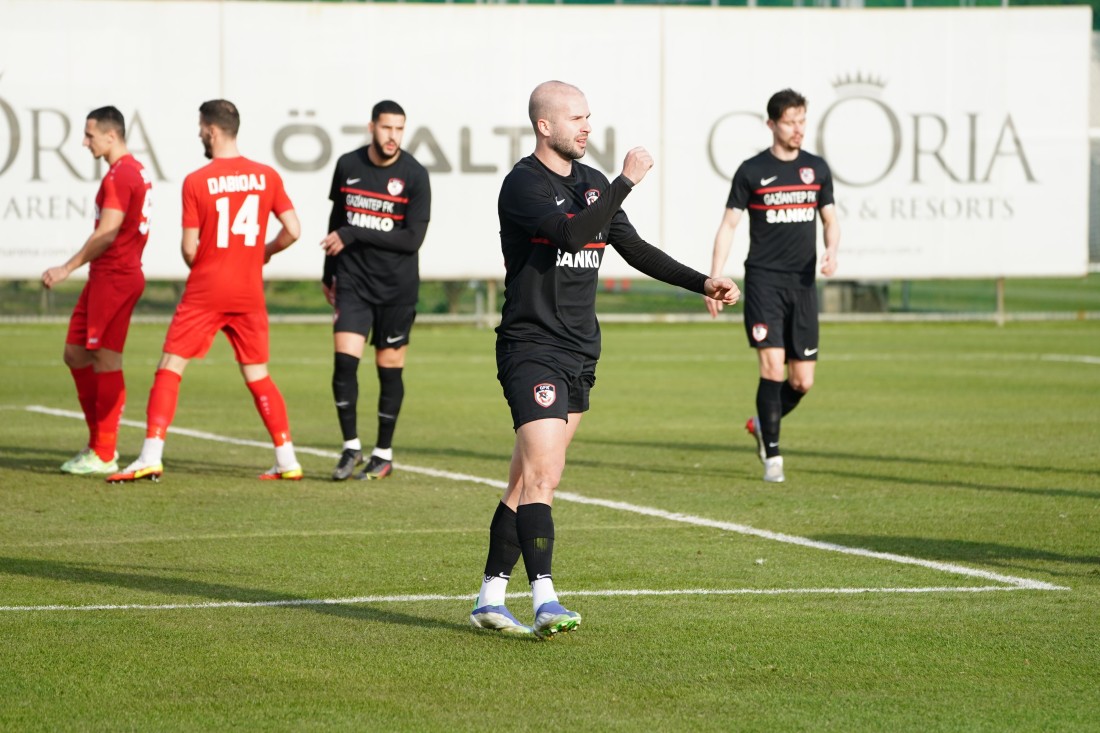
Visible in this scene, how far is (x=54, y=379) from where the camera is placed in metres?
18.5

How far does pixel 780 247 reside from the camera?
11266 mm

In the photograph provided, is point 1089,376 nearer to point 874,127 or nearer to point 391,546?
point 874,127

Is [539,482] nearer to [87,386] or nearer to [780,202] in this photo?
[780,202]

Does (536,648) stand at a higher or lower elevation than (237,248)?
lower

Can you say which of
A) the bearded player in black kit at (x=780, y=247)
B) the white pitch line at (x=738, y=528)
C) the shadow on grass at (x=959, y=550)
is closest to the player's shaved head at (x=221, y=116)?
the white pitch line at (x=738, y=528)

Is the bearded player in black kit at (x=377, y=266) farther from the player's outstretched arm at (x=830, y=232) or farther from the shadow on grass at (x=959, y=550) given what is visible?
the shadow on grass at (x=959, y=550)

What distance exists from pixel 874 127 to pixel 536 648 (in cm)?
2393

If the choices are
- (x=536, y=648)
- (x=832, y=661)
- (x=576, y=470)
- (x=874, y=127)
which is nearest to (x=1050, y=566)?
(x=832, y=661)

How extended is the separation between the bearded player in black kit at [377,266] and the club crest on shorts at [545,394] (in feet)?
16.4

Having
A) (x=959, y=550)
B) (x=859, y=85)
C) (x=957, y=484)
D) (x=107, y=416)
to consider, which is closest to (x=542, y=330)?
(x=959, y=550)

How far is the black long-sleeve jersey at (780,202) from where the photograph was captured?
11250 mm

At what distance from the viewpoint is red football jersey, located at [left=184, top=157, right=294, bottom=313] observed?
Answer: 34.5 feet

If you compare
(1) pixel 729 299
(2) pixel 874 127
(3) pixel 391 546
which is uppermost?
(2) pixel 874 127

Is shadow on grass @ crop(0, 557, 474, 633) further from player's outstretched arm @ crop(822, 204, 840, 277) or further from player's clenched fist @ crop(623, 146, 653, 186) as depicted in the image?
player's outstretched arm @ crop(822, 204, 840, 277)
